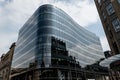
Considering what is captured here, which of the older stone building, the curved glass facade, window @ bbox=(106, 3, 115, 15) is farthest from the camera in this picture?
the older stone building

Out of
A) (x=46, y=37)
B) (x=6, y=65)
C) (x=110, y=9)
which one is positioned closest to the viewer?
(x=110, y=9)

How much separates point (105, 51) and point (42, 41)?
212 feet

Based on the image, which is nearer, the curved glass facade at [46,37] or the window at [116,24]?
the window at [116,24]

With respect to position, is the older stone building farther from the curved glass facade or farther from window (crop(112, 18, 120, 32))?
window (crop(112, 18, 120, 32))

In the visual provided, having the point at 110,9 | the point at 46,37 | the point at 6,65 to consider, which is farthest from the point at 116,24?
the point at 6,65

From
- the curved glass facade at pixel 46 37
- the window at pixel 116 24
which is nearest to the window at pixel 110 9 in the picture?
the window at pixel 116 24

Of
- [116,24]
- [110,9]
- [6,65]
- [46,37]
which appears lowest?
[6,65]

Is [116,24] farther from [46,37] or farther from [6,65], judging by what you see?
[6,65]

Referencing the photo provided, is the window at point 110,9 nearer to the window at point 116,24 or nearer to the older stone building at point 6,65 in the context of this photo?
the window at point 116,24

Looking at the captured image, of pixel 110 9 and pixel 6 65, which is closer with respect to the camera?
pixel 110 9

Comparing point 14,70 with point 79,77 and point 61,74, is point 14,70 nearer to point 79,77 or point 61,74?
point 61,74

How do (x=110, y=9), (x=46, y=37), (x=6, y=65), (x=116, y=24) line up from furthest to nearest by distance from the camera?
(x=6, y=65) → (x=46, y=37) → (x=110, y=9) → (x=116, y=24)

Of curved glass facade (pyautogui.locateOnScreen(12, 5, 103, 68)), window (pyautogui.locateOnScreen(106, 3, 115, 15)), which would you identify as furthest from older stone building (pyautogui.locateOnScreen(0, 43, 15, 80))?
window (pyautogui.locateOnScreen(106, 3, 115, 15))

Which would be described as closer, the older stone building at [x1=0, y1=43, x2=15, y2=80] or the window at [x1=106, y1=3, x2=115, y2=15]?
the window at [x1=106, y1=3, x2=115, y2=15]
